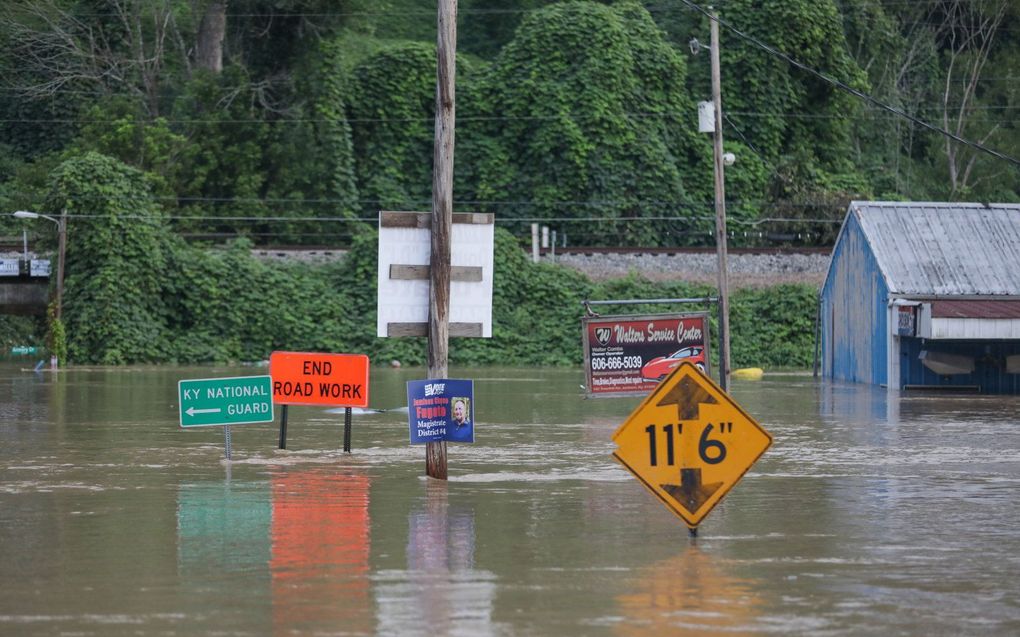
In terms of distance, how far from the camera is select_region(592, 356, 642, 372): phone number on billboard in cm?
2892

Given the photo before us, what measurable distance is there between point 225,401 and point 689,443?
813cm

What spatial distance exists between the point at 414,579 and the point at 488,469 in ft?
24.5

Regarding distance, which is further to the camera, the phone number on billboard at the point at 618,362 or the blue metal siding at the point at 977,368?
the blue metal siding at the point at 977,368

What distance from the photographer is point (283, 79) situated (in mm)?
67562

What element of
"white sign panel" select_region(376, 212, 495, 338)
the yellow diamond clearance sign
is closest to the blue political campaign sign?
"white sign panel" select_region(376, 212, 495, 338)

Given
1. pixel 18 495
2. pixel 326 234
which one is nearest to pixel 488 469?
pixel 18 495

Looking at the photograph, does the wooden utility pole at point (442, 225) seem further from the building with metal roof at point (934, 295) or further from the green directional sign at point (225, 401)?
the building with metal roof at point (934, 295)

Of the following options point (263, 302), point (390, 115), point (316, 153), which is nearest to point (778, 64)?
point (390, 115)

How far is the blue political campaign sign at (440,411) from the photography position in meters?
15.9

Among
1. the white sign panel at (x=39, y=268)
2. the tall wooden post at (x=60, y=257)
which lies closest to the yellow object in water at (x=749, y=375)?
the tall wooden post at (x=60, y=257)

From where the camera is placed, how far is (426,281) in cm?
1617

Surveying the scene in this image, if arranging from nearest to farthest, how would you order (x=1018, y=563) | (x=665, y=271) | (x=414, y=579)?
(x=414, y=579) → (x=1018, y=563) → (x=665, y=271)

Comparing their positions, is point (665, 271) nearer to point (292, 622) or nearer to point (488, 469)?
point (488, 469)

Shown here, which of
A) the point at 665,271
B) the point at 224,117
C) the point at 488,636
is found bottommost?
the point at 488,636
